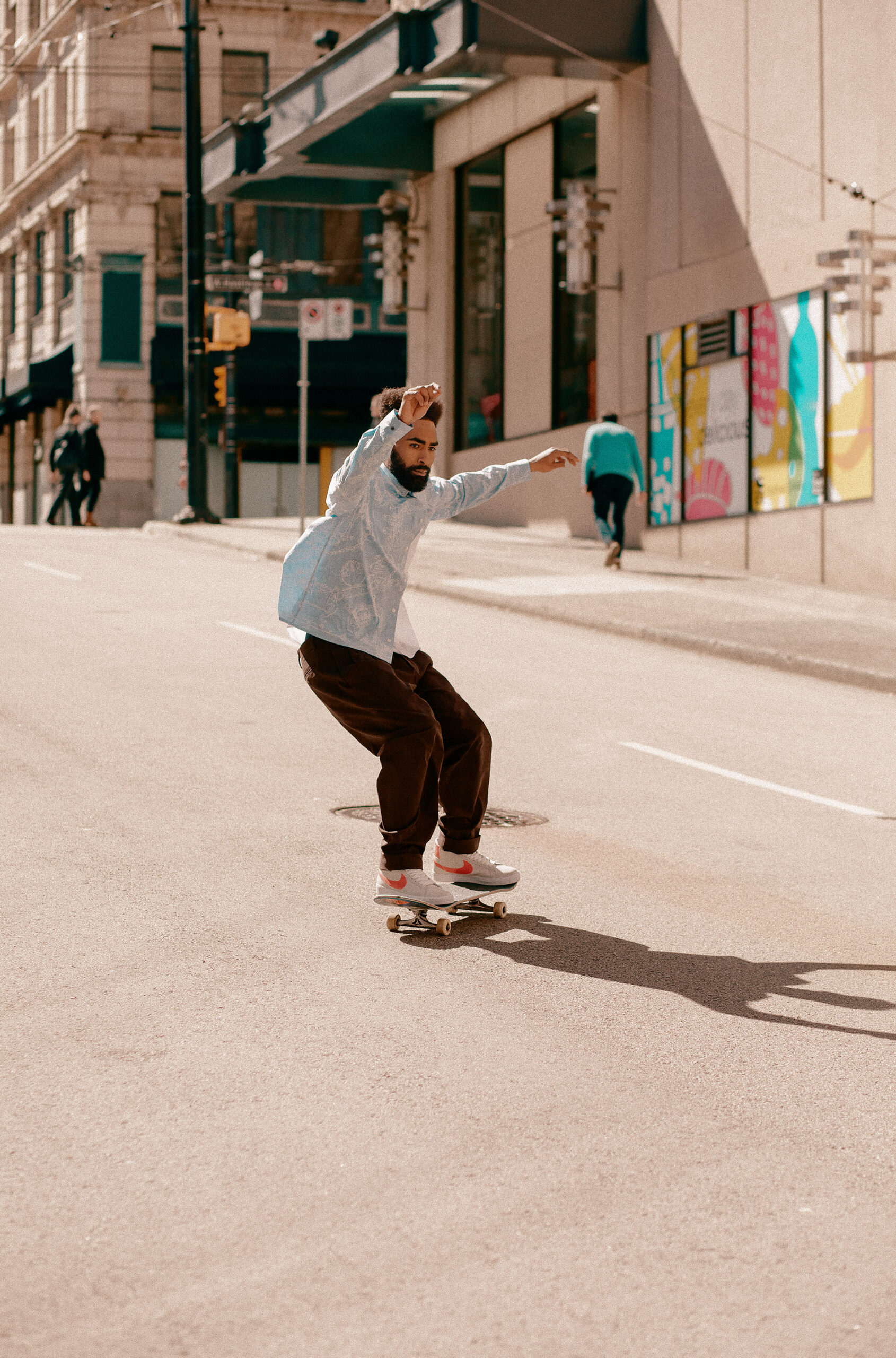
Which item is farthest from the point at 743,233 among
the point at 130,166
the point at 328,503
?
the point at 130,166

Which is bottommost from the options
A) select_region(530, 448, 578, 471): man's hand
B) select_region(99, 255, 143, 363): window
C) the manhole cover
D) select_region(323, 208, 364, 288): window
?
the manhole cover

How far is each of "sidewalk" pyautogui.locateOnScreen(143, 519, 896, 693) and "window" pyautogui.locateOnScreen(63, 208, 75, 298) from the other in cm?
2128

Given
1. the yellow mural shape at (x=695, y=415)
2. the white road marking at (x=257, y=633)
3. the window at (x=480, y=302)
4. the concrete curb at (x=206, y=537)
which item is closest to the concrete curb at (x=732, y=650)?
the white road marking at (x=257, y=633)

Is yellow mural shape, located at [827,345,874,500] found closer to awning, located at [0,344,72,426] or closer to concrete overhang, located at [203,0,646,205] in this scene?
concrete overhang, located at [203,0,646,205]

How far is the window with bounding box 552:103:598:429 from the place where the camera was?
78.0 feet

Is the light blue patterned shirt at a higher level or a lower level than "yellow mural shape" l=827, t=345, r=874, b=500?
lower

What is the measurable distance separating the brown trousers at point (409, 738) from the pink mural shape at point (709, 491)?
15.1 meters

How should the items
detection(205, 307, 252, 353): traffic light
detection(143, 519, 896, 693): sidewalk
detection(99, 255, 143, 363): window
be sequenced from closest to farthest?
detection(143, 519, 896, 693): sidewalk
detection(205, 307, 252, 353): traffic light
detection(99, 255, 143, 363): window

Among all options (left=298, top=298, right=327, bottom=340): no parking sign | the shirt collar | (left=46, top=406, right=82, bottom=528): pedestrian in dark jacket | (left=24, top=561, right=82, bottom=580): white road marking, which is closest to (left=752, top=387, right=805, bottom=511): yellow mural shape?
(left=298, top=298, right=327, bottom=340): no parking sign

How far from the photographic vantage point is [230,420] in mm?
35125

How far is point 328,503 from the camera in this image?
19.6 feet

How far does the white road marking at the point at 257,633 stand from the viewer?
12959mm

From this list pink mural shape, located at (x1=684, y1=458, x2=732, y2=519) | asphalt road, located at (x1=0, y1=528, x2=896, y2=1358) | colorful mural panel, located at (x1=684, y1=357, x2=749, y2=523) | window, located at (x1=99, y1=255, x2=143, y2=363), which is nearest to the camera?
asphalt road, located at (x1=0, y1=528, x2=896, y2=1358)

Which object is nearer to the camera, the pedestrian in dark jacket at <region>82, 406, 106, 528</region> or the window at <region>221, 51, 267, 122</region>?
the pedestrian in dark jacket at <region>82, 406, 106, 528</region>
